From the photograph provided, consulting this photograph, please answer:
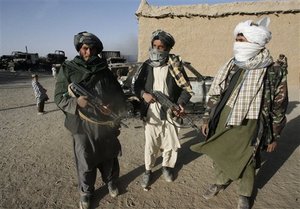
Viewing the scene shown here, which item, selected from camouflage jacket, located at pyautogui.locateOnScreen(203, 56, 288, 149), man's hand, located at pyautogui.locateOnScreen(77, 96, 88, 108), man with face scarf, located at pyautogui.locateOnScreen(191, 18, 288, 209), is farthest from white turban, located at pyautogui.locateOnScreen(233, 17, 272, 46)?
man's hand, located at pyautogui.locateOnScreen(77, 96, 88, 108)

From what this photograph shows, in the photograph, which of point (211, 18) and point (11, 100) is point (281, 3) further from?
point (11, 100)

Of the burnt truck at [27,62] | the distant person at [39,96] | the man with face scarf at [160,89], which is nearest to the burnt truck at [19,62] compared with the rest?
the burnt truck at [27,62]

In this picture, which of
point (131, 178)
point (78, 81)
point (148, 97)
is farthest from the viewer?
point (131, 178)

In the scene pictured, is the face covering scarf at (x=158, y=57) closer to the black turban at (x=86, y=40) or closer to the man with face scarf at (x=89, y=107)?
the man with face scarf at (x=89, y=107)

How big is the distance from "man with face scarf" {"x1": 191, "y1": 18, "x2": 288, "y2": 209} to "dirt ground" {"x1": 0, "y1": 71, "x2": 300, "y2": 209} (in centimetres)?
57

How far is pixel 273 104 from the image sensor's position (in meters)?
2.53

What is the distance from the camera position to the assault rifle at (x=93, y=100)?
7.94 ft

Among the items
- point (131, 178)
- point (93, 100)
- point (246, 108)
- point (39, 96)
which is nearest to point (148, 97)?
point (93, 100)

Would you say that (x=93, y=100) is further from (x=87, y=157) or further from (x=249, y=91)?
(x=249, y=91)

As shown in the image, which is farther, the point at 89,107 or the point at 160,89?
the point at 160,89

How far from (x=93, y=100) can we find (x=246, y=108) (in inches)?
58.8

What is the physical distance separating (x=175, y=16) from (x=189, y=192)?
9524 mm

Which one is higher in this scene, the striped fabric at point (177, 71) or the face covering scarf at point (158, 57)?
the face covering scarf at point (158, 57)

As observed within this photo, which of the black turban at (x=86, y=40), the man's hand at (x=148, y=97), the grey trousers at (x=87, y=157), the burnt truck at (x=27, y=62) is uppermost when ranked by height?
the black turban at (x=86, y=40)
